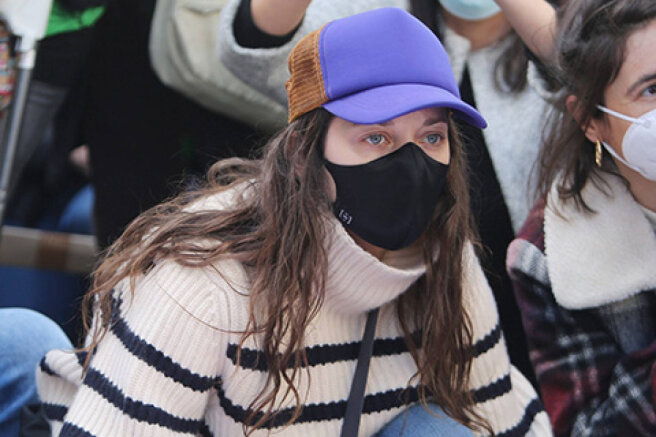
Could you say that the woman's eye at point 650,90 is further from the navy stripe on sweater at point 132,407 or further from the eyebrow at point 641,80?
the navy stripe on sweater at point 132,407

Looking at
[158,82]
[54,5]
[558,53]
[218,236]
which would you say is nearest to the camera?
[218,236]

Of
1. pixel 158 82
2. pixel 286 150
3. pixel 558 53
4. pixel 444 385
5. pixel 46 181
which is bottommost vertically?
pixel 46 181

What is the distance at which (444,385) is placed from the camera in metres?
1.72

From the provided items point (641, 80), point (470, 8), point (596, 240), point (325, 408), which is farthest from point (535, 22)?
point (325, 408)

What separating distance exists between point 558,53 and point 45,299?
1.86 metres

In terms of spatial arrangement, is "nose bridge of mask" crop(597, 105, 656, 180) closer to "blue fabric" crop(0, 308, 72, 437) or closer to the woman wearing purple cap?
the woman wearing purple cap

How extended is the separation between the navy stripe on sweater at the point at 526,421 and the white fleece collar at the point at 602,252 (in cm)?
22

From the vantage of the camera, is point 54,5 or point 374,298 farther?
point 54,5

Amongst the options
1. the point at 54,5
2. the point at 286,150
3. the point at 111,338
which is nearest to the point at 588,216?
the point at 286,150

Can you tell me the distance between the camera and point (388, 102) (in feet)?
4.82

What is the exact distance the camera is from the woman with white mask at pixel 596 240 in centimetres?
180

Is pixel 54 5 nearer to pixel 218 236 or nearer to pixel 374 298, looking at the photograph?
pixel 218 236

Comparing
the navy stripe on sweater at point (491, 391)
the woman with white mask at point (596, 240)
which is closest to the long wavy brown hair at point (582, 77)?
the woman with white mask at point (596, 240)

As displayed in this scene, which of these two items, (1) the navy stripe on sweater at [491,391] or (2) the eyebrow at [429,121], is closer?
(2) the eyebrow at [429,121]
